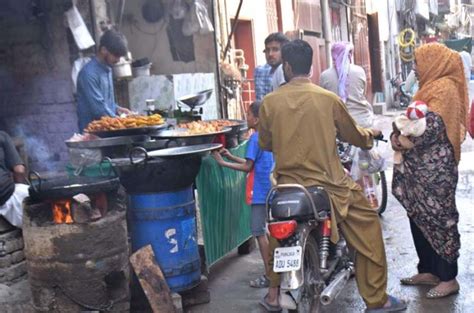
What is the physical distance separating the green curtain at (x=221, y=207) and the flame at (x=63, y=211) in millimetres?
1306

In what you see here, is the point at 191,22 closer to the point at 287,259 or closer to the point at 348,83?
the point at 348,83

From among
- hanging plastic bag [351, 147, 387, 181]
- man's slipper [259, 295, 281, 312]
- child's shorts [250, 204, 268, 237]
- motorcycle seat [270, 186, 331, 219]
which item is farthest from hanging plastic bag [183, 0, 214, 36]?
motorcycle seat [270, 186, 331, 219]

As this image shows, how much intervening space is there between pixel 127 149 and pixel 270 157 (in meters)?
1.05

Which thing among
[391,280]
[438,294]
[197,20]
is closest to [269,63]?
[197,20]

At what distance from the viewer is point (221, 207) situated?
602 cm

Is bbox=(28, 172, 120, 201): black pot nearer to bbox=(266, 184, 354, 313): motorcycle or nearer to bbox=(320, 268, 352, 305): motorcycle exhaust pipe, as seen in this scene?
bbox=(266, 184, 354, 313): motorcycle

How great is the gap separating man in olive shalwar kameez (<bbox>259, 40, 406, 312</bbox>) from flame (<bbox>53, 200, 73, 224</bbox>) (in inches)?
51.3

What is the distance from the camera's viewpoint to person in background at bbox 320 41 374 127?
303 inches

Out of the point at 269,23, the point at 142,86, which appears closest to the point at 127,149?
the point at 142,86

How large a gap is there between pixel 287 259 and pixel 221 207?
6.24 ft

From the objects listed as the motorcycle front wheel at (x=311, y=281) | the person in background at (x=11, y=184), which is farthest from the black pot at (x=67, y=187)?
the motorcycle front wheel at (x=311, y=281)

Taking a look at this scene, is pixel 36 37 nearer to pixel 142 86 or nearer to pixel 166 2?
pixel 142 86

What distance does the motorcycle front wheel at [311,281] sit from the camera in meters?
4.39

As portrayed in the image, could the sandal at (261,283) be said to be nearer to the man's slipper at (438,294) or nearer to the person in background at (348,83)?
the man's slipper at (438,294)
